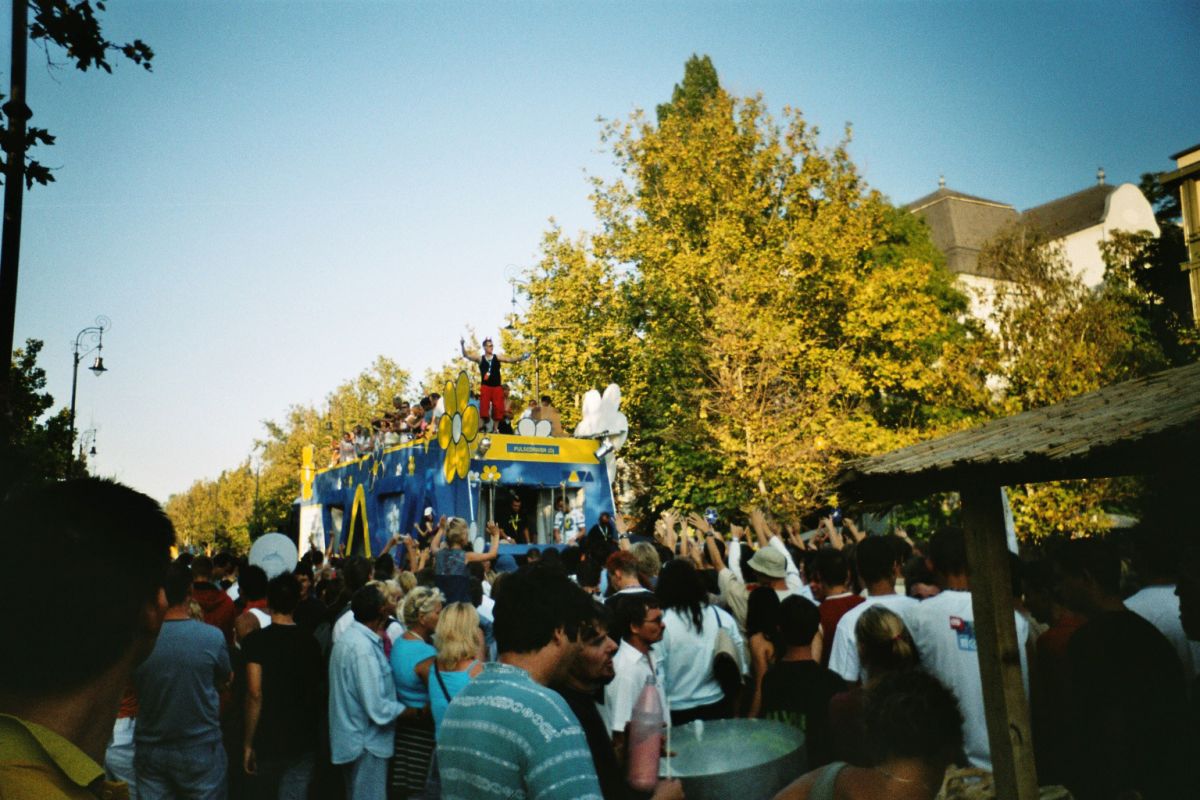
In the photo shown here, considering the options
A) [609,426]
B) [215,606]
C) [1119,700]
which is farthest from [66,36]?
[609,426]

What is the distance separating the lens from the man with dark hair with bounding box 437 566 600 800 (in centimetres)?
223

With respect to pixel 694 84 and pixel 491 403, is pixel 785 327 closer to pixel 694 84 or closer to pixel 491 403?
pixel 491 403

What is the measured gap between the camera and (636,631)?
435cm

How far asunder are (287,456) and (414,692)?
5745 cm

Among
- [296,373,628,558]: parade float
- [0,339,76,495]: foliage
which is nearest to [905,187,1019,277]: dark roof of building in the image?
[296,373,628,558]: parade float

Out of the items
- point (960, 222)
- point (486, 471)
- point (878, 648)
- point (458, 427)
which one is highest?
point (960, 222)

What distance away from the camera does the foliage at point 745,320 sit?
24.1m

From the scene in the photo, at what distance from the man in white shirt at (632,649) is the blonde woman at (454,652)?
0.70 metres

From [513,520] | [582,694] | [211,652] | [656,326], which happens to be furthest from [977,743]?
[656,326]

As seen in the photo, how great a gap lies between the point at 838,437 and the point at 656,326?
6.93 metres

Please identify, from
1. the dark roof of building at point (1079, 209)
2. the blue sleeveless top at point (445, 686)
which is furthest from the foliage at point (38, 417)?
the dark roof of building at point (1079, 209)

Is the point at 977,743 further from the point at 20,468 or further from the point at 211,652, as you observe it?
the point at 20,468

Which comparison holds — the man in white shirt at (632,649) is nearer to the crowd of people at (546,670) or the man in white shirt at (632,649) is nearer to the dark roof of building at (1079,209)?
the crowd of people at (546,670)

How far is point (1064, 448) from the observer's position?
369 centimetres
